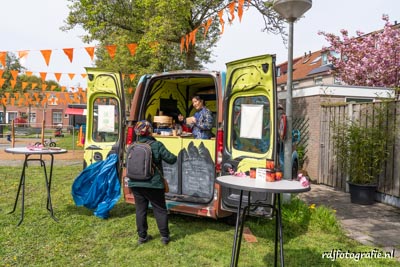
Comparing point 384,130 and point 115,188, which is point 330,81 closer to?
point 384,130

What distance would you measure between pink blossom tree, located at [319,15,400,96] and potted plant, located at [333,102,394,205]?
8.19 metres

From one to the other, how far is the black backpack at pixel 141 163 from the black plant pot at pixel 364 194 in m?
4.37

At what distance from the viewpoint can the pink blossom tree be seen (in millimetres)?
14594

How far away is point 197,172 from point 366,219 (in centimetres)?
291

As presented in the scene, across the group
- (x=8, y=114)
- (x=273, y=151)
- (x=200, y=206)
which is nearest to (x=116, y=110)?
(x=200, y=206)

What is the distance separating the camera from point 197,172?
5.14 metres

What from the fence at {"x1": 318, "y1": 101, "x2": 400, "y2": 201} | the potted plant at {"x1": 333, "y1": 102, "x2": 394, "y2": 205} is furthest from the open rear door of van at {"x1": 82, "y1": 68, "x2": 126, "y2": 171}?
the fence at {"x1": 318, "y1": 101, "x2": 400, "y2": 201}

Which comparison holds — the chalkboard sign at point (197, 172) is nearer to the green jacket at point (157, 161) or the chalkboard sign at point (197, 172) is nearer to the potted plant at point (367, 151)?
the green jacket at point (157, 161)

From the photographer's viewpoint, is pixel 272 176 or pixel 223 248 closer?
pixel 272 176

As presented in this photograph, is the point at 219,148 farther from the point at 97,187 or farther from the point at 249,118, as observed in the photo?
the point at 97,187

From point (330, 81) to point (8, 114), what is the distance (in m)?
49.0

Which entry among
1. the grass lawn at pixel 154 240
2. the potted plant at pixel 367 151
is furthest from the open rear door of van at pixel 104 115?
the potted plant at pixel 367 151

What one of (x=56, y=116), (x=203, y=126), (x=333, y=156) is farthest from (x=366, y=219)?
(x=56, y=116)

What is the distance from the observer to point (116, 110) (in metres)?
5.68
